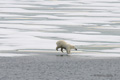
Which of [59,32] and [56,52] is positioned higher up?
[56,52]

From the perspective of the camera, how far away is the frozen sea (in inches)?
437

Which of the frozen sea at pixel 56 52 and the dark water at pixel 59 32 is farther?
the dark water at pixel 59 32

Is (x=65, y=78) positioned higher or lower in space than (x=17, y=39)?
higher

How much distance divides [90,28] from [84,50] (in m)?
7.22

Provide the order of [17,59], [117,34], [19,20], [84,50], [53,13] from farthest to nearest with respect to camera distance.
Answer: [53,13], [19,20], [117,34], [84,50], [17,59]

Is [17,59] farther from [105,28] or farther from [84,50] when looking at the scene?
[105,28]

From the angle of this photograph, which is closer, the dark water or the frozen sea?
the frozen sea

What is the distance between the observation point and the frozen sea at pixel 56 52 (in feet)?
36.4

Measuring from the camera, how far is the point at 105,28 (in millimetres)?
22297

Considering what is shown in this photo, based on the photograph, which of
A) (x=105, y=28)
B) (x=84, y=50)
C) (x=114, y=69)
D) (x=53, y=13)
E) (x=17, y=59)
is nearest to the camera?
(x=114, y=69)

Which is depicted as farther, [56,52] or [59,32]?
[59,32]

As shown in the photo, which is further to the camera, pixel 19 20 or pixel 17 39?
pixel 19 20

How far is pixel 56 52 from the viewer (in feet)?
49.0

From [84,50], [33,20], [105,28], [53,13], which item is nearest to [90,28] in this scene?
[105,28]
